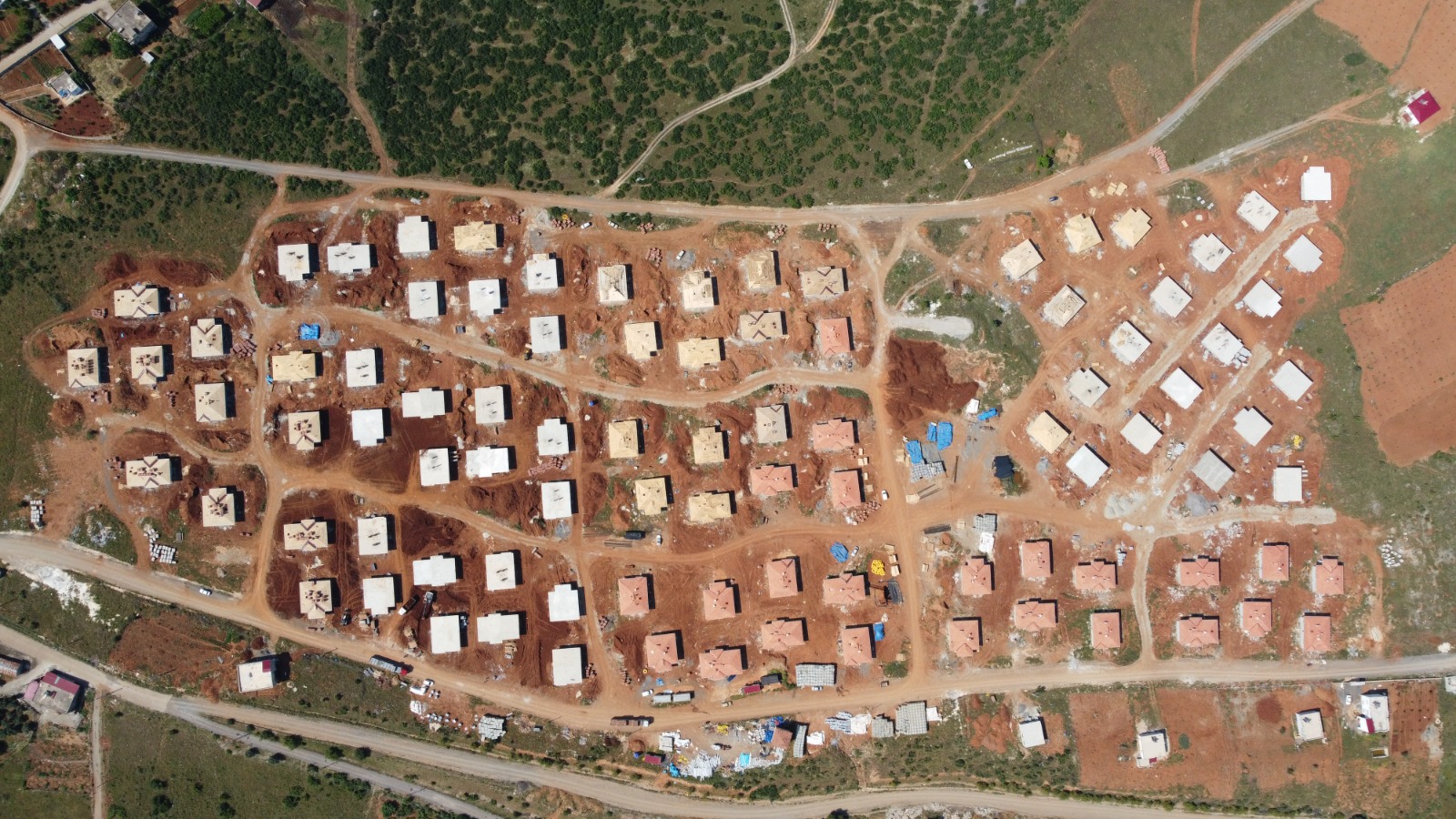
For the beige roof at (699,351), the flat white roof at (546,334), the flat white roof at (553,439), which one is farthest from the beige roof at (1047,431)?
the flat white roof at (546,334)

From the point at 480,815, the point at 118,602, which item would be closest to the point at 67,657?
the point at 118,602

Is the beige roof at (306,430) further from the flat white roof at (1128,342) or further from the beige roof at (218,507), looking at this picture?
the flat white roof at (1128,342)

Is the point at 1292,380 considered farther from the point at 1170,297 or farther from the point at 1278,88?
the point at 1278,88

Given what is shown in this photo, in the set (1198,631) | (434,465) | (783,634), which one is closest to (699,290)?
(434,465)

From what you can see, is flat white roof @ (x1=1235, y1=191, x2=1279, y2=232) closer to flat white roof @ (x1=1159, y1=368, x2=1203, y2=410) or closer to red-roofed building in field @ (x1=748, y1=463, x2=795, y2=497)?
flat white roof @ (x1=1159, y1=368, x2=1203, y2=410)

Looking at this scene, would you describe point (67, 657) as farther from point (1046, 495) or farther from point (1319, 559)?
point (1319, 559)

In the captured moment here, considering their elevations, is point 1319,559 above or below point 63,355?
below
